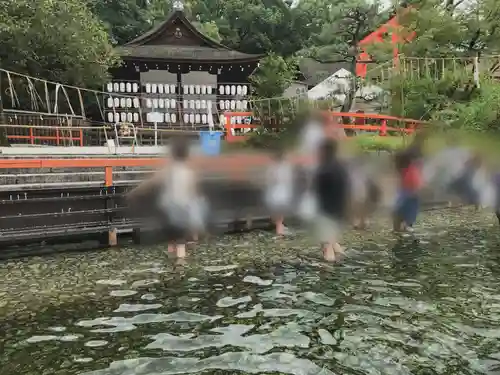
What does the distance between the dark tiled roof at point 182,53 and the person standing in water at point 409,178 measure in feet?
68.9

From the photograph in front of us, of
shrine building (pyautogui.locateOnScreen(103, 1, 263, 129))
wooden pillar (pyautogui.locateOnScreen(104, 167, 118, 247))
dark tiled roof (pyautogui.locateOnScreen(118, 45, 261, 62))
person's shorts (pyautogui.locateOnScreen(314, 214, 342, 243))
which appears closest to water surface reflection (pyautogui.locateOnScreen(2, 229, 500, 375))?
person's shorts (pyautogui.locateOnScreen(314, 214, 342, 243))

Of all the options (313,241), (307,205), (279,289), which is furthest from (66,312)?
(313,241)

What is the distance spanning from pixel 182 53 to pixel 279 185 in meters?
22.2

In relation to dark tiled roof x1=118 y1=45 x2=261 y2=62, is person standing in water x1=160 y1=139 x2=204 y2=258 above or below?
below

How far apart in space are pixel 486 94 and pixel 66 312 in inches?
686

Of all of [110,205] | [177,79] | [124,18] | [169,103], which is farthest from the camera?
[124,18]

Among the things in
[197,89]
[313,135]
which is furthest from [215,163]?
[197,89]

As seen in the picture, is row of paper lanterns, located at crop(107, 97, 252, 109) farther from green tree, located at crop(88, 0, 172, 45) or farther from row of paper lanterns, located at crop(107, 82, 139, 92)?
green tree, located at crop(88, 0, 172, 45)

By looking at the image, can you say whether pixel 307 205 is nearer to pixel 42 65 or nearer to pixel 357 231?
pixel 357 231

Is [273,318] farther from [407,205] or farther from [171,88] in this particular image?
[171,88]

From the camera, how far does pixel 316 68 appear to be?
4953cm

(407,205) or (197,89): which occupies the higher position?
(197,89)

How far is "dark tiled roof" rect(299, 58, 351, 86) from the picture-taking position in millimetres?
46316

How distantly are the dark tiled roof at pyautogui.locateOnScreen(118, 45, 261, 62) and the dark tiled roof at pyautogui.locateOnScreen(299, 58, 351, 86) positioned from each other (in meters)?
15.9
